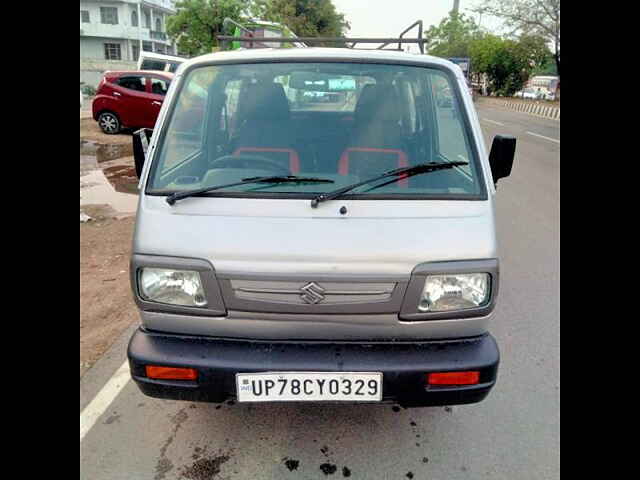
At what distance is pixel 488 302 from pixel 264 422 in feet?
4.43

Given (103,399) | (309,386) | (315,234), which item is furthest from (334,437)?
(103,399)

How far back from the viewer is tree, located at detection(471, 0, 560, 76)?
31.9m

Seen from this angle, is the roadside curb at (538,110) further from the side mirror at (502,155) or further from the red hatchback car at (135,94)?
the side mirror at (502,155)

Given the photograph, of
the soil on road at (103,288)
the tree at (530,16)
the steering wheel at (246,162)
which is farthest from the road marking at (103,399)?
the tree at (530,16)

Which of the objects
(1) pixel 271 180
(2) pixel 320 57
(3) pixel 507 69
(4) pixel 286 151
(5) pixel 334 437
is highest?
(3) pixel 507 69

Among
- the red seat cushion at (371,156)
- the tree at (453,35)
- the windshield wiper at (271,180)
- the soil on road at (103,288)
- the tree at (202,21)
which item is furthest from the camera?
the tree at (453,35)

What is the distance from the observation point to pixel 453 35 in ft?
181

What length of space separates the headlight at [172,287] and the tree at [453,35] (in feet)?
181

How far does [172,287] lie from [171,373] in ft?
1.23

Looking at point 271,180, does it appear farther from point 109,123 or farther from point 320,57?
point 109,123

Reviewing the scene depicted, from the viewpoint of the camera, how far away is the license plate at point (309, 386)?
7.04 ft
